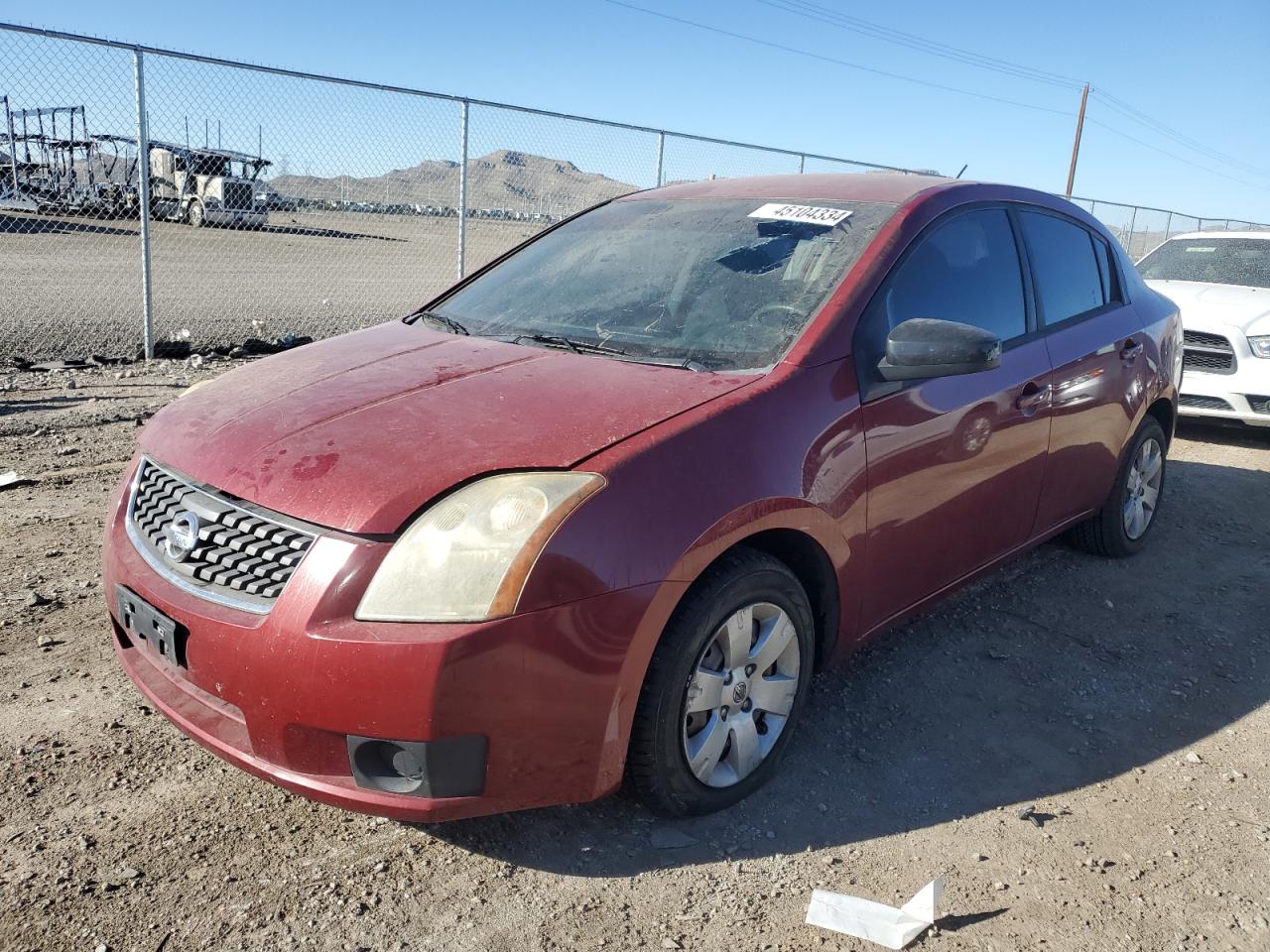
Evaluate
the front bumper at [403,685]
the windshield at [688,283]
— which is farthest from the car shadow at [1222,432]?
the front bumper at [403,685]

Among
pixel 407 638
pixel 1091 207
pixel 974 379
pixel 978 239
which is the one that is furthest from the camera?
pixel 1091 207

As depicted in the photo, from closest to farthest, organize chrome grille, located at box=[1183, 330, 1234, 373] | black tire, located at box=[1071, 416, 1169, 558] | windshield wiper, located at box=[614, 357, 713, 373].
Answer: windshield wiper, located at box=[614, 357, 713, 373] → black tire, located at box=[1071, 416, 1169, 558] → chrome grille, located at box=[1183, 330, 1234, 373]

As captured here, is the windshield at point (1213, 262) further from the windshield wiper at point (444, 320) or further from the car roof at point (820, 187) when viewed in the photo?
the windshield wiper at point (444, 320)

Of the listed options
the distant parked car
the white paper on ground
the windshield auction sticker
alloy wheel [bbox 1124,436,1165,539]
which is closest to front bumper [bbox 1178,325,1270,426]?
the distant parked car

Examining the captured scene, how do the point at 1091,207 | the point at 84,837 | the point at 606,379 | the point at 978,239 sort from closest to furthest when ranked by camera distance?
the point at 84,837 < the point at 606,379 < the point at 978,239 < the point at 1091,207

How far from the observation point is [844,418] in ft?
9.36

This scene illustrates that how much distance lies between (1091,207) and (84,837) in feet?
64.9

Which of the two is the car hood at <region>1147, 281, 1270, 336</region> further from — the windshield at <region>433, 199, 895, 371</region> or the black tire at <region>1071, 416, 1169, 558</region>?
the windshield at <region>433, 199, 895, 371</region>

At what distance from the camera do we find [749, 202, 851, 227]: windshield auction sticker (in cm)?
335

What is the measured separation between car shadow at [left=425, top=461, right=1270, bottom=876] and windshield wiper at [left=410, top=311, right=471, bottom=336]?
1606 millimetres

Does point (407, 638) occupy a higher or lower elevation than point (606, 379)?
lower

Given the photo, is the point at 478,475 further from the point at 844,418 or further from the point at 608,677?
the point at 844,418

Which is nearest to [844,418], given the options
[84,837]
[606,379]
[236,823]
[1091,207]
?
[606,379]

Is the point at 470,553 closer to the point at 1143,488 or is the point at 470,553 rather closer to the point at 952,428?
the point at 952,428
